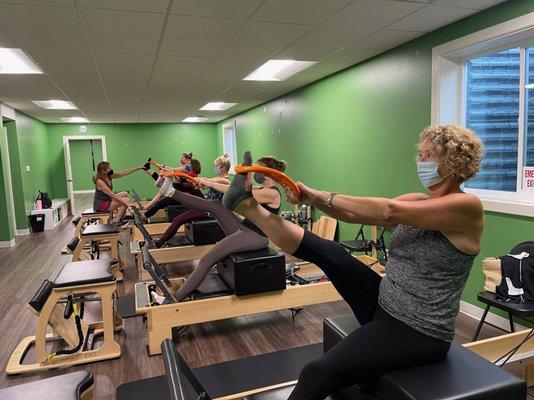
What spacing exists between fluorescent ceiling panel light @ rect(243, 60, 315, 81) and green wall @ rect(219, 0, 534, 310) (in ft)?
1.74

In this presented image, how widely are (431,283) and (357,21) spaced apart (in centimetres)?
226

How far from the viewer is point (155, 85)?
5129mm

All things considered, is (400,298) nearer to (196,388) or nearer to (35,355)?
(196,388)

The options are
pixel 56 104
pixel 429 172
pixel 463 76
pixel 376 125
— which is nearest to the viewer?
pixel 429 172

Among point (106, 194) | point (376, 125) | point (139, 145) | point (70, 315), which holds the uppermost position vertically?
point (139, 145)

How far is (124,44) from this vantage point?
10.7 feet

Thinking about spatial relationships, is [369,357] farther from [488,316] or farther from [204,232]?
[204,232]

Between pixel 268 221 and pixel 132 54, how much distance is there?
278 centimetres

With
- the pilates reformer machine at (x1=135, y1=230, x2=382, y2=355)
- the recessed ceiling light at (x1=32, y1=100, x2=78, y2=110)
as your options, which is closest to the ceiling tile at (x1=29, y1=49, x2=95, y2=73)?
the pilates reformer machine at (x1=135, y1=230, x2=382, y2=355)

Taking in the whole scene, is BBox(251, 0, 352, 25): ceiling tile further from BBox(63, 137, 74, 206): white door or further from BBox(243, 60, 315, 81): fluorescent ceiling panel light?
BBox(63, 137, 74, 206): white door

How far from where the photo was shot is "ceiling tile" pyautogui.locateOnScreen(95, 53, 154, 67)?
143 inches

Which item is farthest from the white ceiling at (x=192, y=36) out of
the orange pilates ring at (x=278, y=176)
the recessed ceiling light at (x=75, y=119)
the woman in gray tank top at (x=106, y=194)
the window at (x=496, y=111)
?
the recessed ceiling light at (x=75, y=119)

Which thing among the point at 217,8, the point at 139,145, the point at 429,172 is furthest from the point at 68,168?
the point at 429,172

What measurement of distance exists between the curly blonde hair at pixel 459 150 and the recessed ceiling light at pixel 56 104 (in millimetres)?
6345
